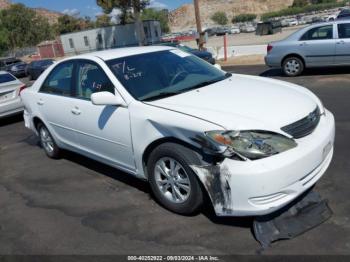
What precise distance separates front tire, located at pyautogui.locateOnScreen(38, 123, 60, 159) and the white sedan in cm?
65

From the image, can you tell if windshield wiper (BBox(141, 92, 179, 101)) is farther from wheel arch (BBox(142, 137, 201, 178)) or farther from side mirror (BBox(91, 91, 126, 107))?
wheel arch (BBox(142, 137, 201, 178))

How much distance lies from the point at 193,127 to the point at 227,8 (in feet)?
572

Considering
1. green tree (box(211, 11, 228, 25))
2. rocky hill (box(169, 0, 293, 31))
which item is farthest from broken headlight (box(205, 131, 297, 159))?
rocky hill (box(169, 0, 293, 31))

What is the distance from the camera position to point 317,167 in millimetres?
3482

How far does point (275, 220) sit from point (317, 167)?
1.99 feet

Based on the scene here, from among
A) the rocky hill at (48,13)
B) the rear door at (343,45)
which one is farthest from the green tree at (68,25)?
the rear door at (343,45)

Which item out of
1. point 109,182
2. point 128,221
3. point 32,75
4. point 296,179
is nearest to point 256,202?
point 296,179

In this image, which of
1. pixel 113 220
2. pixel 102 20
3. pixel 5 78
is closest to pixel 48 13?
pixel 102 20

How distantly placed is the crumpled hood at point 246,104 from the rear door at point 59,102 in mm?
1581

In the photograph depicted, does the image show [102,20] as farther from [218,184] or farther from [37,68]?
[218,184]

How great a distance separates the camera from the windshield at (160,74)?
413 cm

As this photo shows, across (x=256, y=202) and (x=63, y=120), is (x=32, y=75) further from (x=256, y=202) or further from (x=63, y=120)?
(x=256, y=202)

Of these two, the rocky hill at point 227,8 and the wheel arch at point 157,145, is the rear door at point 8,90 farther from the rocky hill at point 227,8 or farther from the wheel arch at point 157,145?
the rocky hill at point 227,8

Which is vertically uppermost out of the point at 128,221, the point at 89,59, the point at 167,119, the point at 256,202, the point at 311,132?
the point at 89,59
